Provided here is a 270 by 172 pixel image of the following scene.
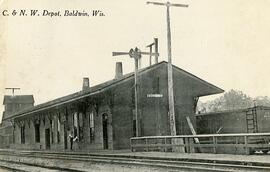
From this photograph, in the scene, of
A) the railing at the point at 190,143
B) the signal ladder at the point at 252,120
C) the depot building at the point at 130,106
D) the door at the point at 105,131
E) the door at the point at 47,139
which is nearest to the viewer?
the railing at the point at 190,143

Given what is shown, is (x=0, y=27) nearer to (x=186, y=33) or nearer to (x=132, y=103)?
(x=186, y=33)

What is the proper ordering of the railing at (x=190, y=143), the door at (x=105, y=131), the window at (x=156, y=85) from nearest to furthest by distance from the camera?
the railing at (x=190, y=143) → the window at (x=156, y=85) → the door at (x=105, y=131)

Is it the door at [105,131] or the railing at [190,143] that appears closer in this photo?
the railing at [190,143]

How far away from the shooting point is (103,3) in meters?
11.3

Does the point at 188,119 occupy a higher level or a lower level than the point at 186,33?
lower

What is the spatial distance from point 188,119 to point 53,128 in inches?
373

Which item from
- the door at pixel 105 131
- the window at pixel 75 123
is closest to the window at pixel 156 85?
the door at pixel 105 131

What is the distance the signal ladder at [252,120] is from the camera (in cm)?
1736

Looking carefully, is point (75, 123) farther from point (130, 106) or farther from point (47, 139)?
point (130, 106)

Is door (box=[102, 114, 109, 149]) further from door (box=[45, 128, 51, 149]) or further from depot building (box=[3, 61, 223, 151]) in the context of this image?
door (box=[45, 128, 51, 149])

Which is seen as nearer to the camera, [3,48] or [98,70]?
[3,48]

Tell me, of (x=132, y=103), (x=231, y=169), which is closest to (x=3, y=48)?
(x=231, y=169)

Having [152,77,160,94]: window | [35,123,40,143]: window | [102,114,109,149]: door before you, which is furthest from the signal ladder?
[35,123,40,143]: window

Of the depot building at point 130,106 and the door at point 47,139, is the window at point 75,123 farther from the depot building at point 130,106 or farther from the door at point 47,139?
the door at point 47,139
